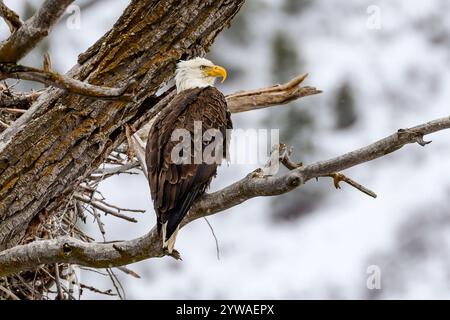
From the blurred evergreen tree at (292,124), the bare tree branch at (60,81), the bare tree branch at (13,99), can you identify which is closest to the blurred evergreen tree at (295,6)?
the blurred evergreen tree at (292,124)

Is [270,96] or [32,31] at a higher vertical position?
[270,96]

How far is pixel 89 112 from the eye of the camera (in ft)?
13.6

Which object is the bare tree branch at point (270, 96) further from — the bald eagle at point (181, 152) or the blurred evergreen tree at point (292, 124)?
the blurred evergreen tree at point (292, 124)

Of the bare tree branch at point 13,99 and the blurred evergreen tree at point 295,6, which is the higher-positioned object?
the blurred evergreen tree at point 295,6

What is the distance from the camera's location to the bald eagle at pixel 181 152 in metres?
4.16

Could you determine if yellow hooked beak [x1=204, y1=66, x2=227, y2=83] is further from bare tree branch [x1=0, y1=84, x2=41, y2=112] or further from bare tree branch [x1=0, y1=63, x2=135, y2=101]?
bare tree branch [x1=0, y1=63, x2=135, y2=101]

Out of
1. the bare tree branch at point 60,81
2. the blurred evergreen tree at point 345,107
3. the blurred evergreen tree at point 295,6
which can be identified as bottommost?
the bare tree branch at point 60,81

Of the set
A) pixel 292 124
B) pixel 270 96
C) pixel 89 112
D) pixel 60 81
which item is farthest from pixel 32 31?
pixel 292 124

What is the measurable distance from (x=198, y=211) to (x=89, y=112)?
599mm

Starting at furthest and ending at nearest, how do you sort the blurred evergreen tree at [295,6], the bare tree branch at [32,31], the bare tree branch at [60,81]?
the blurred evergreen tree at [295,6], the bare tree branch at [60,81], the bare tree branch at [32,31]

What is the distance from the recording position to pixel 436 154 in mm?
23266

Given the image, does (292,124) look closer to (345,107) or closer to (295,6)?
(345,107)

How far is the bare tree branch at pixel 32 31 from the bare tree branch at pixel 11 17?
38 mm
